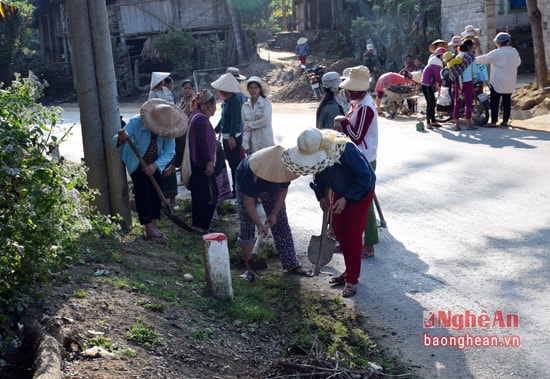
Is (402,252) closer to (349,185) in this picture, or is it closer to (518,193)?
(349,185)

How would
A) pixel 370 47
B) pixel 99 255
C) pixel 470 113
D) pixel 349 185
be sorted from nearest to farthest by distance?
pixel 349 185
pixel 99 255
pixel 470 113
pixel 370 47

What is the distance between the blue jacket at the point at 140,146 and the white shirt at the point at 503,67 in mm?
8571

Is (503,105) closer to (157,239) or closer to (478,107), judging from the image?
(478,107)

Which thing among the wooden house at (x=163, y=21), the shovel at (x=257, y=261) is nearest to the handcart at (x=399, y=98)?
the shovel at (x=257, y=261)

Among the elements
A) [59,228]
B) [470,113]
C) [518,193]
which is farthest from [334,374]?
[470,113]

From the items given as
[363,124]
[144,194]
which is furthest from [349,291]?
[144,194]

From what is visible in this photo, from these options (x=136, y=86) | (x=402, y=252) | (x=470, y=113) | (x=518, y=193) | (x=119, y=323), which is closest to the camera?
(x=119, y=323)

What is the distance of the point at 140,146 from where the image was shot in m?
8.28

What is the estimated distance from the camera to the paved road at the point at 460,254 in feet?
18.2

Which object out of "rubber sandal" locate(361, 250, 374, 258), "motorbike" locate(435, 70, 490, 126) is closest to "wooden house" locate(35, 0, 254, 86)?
"motorbike" locate(435, 70, 490, 126)

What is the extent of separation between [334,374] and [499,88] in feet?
37.3

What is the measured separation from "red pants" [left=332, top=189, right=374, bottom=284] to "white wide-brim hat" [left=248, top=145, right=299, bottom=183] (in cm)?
54

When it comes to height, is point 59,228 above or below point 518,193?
above

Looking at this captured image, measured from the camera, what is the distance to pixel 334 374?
15.9 feet
